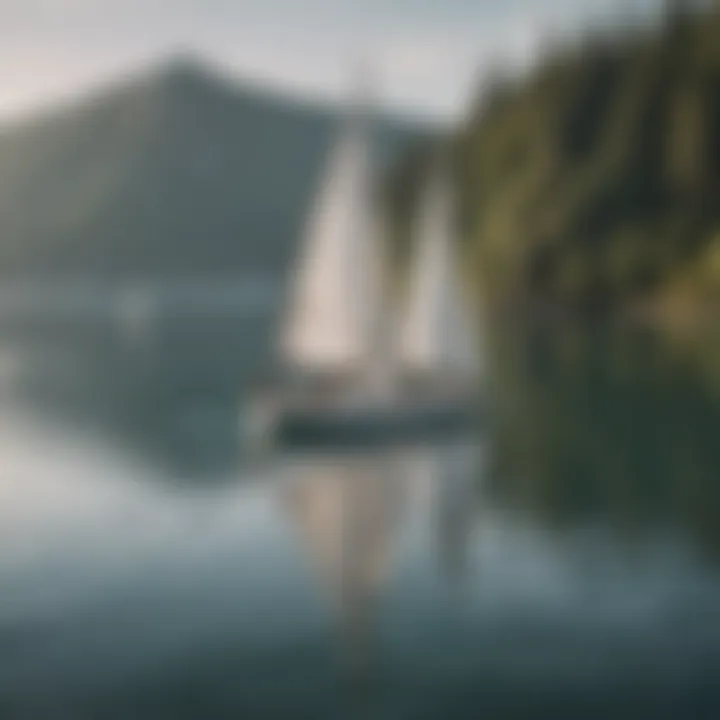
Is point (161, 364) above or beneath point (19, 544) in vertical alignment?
above

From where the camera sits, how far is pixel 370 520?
5.23 m

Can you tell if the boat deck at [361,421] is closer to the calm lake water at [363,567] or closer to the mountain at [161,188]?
the calm lake water at [363,567]

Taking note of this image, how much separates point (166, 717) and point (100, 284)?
471 centimetres

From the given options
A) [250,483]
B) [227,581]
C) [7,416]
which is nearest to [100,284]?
[7,416]

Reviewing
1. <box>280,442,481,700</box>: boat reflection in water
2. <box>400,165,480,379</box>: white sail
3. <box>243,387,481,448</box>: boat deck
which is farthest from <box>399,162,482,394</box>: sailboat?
<box>280,442,481,700</box>: boat reflection in water

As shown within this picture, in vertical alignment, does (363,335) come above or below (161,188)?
below

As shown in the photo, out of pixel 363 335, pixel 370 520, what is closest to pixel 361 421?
pixel 363 335

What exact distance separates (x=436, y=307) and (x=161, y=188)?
178cm

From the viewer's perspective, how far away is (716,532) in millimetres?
4984

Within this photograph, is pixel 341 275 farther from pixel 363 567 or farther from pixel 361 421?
Answer: pixel 363 567

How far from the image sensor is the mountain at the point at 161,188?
21.3ft

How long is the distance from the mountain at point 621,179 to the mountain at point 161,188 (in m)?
2.64

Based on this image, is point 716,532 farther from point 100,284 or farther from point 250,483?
point 100,284

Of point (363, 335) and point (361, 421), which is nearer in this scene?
point (361, 421)
